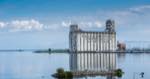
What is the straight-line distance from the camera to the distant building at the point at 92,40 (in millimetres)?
84000

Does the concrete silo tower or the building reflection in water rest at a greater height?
the concrete silo tower

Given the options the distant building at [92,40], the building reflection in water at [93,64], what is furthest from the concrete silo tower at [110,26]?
the building reflection in water at [93,64]

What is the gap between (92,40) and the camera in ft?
294

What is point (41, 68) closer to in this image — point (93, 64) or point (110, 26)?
point (93, 64)

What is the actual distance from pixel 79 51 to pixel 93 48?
5955 mm

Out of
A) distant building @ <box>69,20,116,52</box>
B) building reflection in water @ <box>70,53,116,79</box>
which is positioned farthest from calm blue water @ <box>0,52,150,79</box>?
distant building @ <box>69,20,116,52</box>

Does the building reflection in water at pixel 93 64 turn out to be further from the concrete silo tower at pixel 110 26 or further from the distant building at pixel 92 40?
the concrete silo tower at pixel 110 26

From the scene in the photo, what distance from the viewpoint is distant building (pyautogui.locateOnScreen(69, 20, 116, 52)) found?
84000mm

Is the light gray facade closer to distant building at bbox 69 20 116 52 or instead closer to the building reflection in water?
the building reflection in water

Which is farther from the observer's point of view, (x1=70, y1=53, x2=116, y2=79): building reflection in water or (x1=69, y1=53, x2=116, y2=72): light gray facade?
(x1=69, y1=53, x2=116, y2=72): light gray facade

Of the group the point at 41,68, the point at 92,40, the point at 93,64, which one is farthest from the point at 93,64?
the point at 92,40

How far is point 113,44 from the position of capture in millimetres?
89250

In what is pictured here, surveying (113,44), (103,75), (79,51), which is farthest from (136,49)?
(103,75)

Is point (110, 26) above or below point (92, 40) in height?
above
